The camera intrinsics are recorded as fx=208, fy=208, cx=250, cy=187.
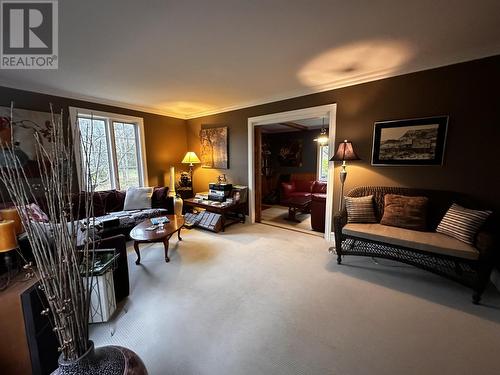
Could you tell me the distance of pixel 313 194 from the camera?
4.33m

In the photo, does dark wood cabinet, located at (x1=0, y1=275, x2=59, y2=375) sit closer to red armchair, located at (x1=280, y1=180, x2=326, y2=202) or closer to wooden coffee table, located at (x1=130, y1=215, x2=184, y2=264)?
wooden coffee table, located at (x1=130, y1=215, x2=184, y2=264)

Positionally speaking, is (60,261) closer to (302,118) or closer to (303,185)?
(302,118)

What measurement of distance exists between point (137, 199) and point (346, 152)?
3.57 meters

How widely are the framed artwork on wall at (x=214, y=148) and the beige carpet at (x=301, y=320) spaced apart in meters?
2.46

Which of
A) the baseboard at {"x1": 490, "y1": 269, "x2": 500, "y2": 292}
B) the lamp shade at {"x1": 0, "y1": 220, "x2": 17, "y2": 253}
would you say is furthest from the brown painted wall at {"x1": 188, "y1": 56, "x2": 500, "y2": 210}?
the lamp shade at {"x1": 0, "y1": 220, "x2": 17, "y2": 253}

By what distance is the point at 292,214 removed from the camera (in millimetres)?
4660

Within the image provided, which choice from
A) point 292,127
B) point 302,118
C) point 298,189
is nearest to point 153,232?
point 302,118

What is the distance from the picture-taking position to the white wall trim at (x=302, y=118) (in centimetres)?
320

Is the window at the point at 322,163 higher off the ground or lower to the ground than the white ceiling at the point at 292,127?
lower

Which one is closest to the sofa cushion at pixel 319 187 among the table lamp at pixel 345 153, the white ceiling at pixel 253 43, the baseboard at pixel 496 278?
the table lamp at pixel 345 153

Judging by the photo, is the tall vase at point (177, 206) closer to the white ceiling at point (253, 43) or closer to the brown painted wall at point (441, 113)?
the white ceiling at point (253, 43)

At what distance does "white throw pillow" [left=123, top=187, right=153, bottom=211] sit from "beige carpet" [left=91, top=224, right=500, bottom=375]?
1351 millimetres

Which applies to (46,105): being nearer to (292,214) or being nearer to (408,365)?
(292,214)

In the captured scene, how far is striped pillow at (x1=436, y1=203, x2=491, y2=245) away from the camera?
6.68 ft
